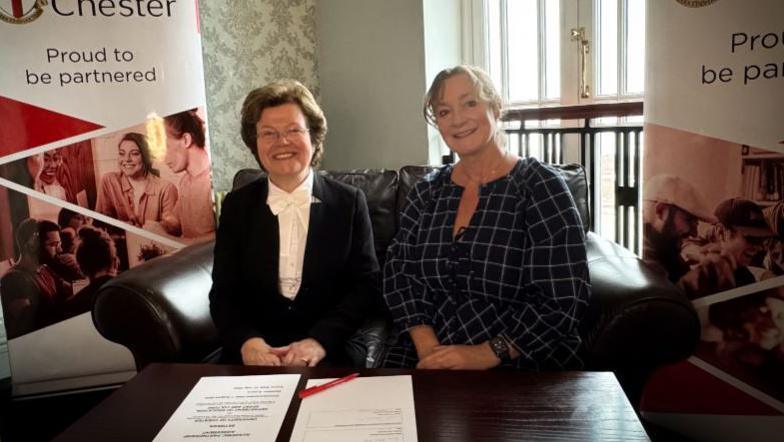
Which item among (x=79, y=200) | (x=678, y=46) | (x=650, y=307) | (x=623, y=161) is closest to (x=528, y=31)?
(x=623, y=161)

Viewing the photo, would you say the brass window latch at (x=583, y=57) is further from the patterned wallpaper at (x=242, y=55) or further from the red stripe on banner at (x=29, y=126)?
the red stripe on banner at (x=29, y=126)

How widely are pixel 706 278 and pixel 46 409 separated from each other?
7.99 ft

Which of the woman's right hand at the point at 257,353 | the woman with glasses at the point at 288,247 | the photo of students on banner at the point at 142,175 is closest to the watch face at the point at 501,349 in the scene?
the woman with glasses at the point at 288,247

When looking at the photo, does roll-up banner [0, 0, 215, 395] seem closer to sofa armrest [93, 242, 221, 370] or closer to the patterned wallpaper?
the patterned wallpaper

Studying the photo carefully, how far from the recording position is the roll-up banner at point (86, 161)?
7.43 feet

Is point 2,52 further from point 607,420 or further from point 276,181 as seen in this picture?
point 607,420

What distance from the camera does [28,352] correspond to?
2.37m

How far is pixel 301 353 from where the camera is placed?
1543 millimetres

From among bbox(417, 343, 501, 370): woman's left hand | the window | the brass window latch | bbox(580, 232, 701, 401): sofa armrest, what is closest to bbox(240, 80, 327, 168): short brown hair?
bbox(417, 343, 501, 370): woman's left hand

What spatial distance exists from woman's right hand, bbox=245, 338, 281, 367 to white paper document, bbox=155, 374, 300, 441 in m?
0.29

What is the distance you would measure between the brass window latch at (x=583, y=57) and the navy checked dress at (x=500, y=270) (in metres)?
1.23

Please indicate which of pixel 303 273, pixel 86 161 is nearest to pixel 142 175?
pixel 86 161

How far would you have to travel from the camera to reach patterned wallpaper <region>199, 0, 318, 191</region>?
2.81m

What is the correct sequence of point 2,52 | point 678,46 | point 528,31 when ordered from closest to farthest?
point 678,46
point 2,52
point 528,31
